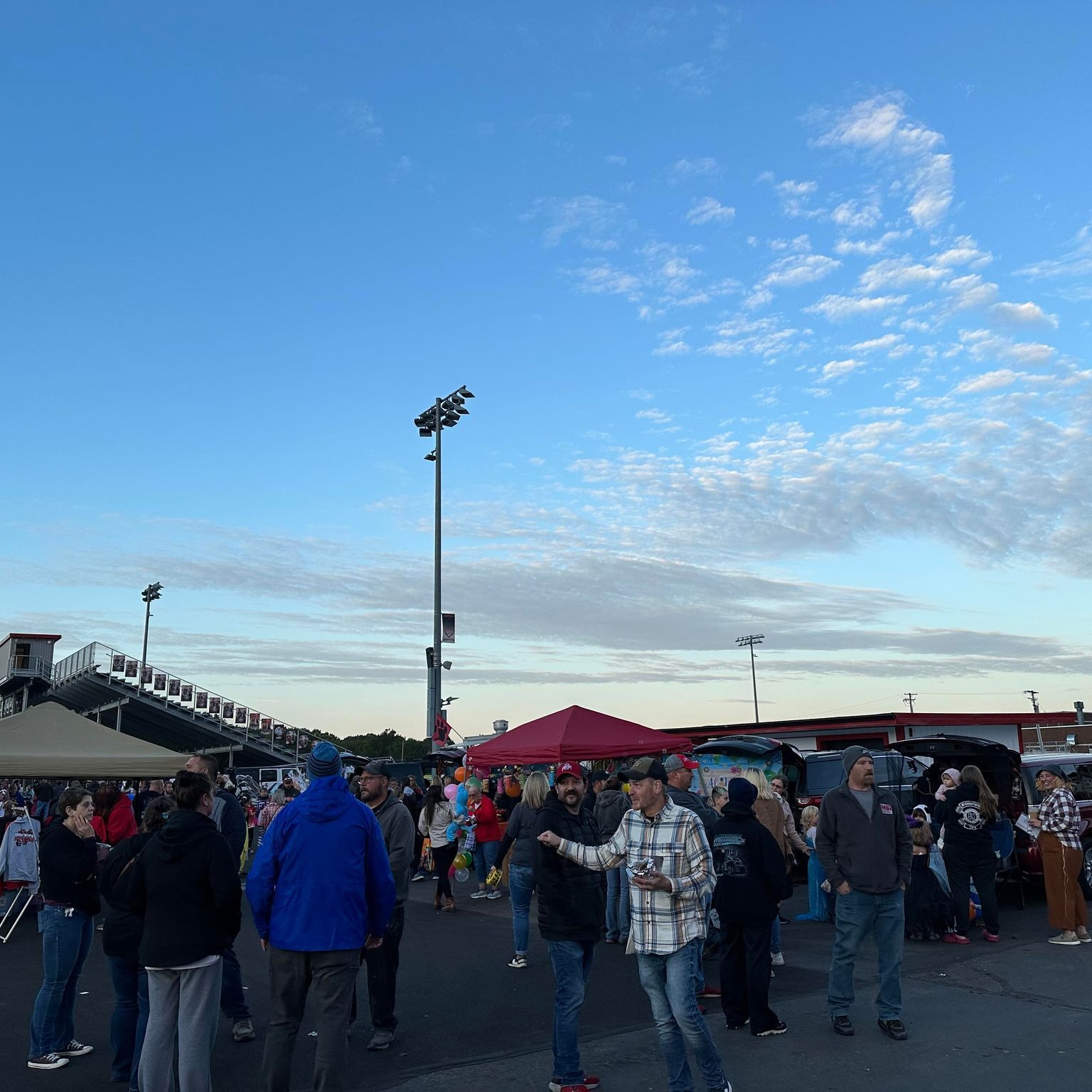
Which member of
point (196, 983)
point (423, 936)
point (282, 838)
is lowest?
point (423, 936)

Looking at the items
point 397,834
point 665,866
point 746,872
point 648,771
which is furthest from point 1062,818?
point 397,834

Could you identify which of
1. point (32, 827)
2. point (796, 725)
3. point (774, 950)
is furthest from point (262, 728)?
point (774, 950)

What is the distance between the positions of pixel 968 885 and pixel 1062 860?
0.92m

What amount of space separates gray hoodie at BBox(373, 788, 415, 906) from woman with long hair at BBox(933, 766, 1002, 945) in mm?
5744

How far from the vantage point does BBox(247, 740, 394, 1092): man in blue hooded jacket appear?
4.52m

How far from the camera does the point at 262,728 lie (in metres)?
40.6

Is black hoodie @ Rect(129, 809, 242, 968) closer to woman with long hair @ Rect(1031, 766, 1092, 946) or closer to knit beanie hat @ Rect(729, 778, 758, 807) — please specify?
knit beanie hat @ Rect(729, 778, 758, 807)

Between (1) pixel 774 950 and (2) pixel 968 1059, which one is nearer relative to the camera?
(2) pixel 968 1059

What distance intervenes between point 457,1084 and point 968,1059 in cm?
306

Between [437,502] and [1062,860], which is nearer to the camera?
[1062,860]

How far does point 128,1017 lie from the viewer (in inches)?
223

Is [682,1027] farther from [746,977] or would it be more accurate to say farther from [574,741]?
[574,741]

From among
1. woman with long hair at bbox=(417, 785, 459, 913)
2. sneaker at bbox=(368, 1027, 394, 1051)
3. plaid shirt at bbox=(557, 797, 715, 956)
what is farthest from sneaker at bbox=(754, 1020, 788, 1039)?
woman with long hair at bbox=(417, 785, 459, 913)

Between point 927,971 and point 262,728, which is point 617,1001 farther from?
point 262,728
